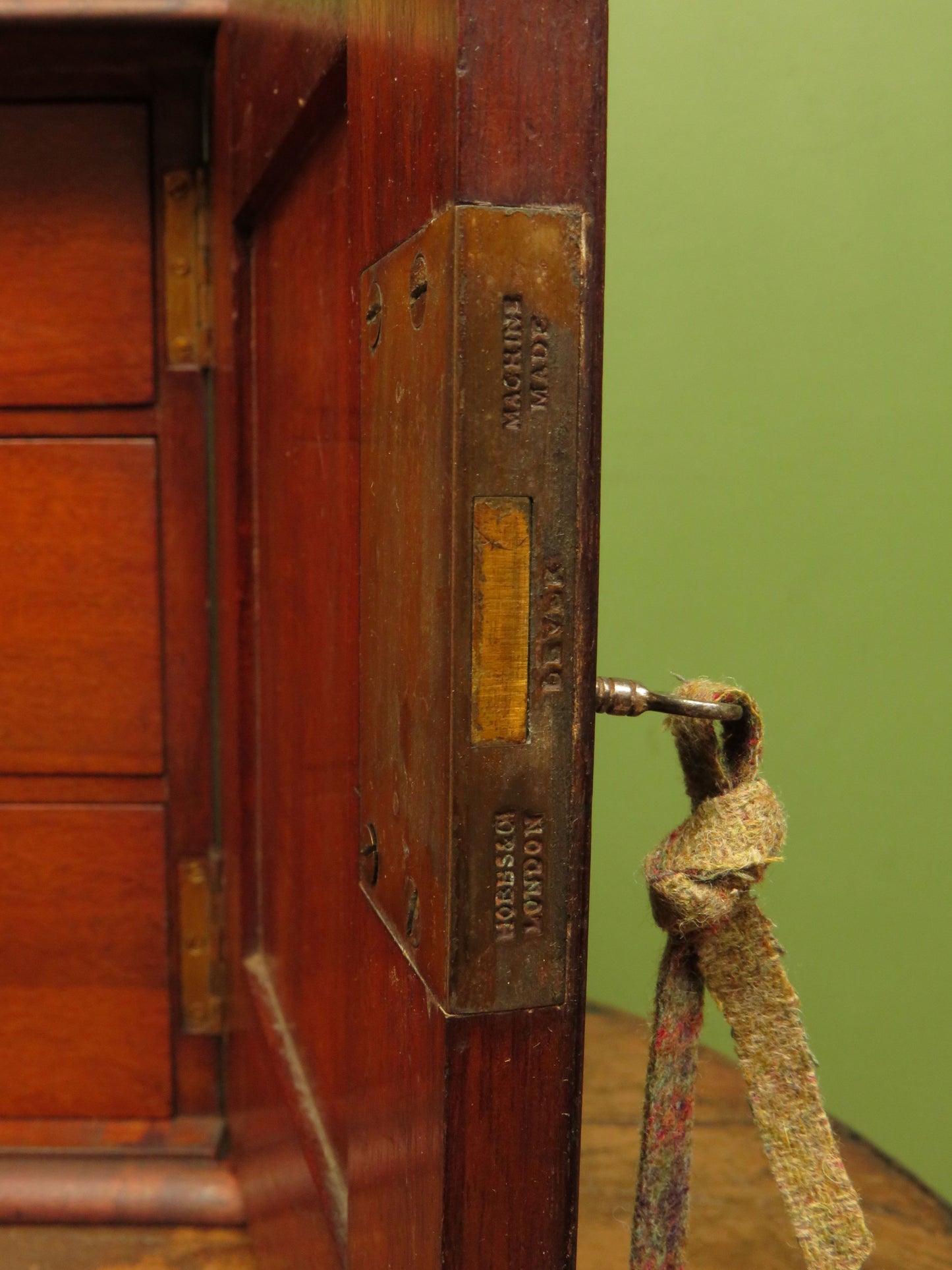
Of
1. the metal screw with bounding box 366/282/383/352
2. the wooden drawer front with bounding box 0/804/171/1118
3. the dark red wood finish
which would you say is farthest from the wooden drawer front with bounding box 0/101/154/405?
the metal screw with bounding box 366/282/383/352

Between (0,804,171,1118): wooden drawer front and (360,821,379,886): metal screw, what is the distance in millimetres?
494

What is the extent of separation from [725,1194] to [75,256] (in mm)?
788

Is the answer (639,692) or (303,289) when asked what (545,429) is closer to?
(639,692)

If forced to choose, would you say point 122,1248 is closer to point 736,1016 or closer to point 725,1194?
point 725,1194

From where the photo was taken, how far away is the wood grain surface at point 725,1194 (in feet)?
2.43

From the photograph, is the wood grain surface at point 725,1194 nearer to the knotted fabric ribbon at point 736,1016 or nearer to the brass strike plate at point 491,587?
the knotted fabric ribbon at point 736,1016

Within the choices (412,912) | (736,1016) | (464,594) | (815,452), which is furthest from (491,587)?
(815,452)

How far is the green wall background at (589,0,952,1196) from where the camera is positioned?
1120mm

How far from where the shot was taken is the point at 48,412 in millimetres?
884

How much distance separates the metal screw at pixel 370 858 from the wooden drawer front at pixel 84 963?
494 millimetres

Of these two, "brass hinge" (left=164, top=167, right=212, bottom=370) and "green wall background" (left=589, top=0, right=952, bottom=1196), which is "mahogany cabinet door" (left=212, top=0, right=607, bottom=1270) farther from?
"green wall background" (left=589, top=0, right=952, bottom=1196)

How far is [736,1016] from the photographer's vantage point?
48 cm

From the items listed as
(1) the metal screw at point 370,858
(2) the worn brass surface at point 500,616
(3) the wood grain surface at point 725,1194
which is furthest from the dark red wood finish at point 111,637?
(2) the worn brass surface at point 500,616

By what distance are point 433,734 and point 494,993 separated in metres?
0.08
